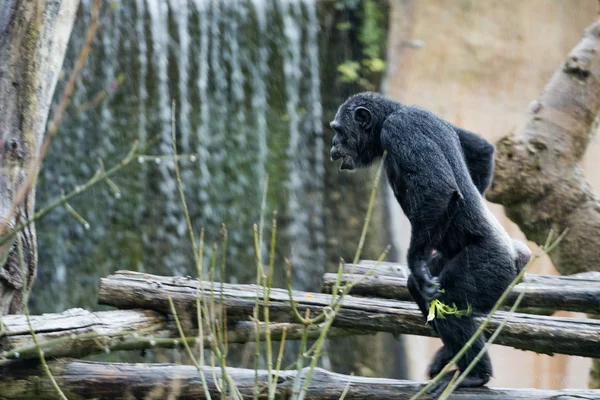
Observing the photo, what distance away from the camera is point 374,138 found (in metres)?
4.30

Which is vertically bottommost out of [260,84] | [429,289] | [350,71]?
[429,289]

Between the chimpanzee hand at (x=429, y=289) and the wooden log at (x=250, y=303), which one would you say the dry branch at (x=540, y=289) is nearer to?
the wooden log at (x=250, y=303)

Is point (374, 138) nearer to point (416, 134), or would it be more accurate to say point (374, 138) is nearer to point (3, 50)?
point (416, 134)

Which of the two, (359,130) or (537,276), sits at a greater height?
(359,130)

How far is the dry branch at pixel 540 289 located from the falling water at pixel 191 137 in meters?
4.52

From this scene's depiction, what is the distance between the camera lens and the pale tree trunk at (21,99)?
3.87 m

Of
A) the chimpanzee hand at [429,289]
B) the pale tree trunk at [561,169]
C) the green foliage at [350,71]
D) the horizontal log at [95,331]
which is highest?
the green foliage at [350,71]

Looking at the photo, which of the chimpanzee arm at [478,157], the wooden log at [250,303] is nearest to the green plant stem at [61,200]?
the wooden log at [250,303]

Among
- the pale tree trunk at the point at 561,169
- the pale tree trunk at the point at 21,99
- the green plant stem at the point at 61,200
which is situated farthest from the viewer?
the pale tree trunk at the point at 561,169

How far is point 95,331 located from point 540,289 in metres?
2.52

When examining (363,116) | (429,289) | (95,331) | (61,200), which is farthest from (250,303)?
(61,200)

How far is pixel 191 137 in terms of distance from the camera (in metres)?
9.05

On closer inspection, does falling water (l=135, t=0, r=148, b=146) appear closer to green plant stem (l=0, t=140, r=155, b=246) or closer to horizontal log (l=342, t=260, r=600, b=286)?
horizontal log (l=342, t=260, r=600, b=286)

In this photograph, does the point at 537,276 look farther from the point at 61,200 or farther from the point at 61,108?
the point at 61,108
